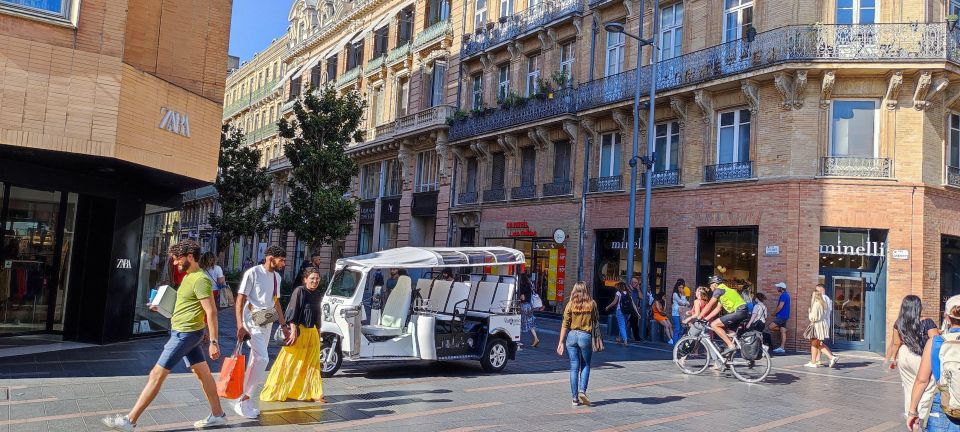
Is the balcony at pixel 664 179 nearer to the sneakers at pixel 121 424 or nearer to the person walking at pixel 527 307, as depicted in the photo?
the person walking at pixel 527 307

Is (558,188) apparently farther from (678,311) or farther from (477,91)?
(678,311)

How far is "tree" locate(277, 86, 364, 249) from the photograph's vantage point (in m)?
25.2

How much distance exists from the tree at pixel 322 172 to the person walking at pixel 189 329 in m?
18.0

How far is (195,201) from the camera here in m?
63.9

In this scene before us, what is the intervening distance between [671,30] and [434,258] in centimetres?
1517

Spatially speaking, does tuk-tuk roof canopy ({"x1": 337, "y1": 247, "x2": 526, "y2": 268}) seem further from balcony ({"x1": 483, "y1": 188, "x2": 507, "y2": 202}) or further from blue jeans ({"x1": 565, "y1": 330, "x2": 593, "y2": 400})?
balcony ({"x1": 483, "y1": 188, "x2": 507, "y2": 202})

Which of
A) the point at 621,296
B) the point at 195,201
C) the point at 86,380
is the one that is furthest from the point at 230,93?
the point at 86,380

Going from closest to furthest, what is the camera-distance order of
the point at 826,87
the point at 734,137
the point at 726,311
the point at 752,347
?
1. the point at 752,347
2. the point at 726,311
3. the point at 826,87
4. the point at 734,137

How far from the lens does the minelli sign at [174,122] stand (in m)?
11.6

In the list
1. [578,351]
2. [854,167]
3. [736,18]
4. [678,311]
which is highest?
[736,18]

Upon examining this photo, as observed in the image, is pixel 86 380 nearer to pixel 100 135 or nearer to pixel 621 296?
pixel 100 135

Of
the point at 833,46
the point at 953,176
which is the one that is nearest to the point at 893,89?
the point at 833,46

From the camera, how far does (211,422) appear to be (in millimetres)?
7246

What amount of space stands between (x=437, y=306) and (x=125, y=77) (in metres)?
6.10
